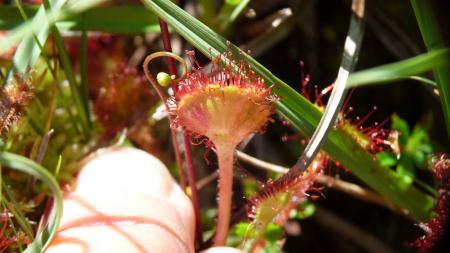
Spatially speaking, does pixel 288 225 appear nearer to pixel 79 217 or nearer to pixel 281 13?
pixel 281 13

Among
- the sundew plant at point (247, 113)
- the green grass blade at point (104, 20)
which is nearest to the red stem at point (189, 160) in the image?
the sundew plant at point (247, 113)

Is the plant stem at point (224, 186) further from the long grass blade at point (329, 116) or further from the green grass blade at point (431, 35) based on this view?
the green grass blade at point (431, 35)

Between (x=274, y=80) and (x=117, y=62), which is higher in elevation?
(x=274, y=80)

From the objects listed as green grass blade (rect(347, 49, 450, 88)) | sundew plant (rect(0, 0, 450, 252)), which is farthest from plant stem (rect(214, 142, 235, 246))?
green grass blade (rect(347, 49, 450, 88))

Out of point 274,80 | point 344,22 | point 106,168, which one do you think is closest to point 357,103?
point 344,22

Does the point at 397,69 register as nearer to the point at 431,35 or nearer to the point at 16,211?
the point at 431,35

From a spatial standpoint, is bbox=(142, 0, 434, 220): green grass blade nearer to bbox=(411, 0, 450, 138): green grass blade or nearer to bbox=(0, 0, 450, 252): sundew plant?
bbox=(0, 0, 450, 252): sundew plant
